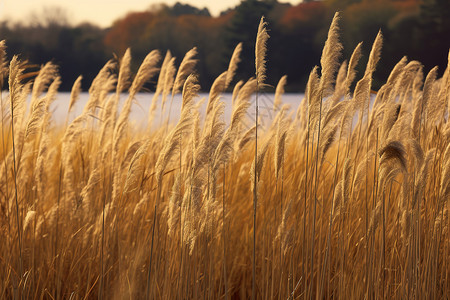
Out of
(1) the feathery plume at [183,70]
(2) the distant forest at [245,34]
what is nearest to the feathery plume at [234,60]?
(1) the feathery plume at [183,70]

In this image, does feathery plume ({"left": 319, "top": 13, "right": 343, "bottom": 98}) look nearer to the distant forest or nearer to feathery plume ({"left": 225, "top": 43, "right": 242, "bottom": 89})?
feathery plume ({"left": 225, "top": 43, "right": 242, "bottom": 89})

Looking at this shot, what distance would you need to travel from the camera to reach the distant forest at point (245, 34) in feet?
44.4

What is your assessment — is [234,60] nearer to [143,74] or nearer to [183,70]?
[183,70]

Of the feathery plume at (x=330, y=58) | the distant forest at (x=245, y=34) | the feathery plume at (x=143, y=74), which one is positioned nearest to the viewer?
the feathery plume at (x=330, y=58)

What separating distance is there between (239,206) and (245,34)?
9570 millimetres

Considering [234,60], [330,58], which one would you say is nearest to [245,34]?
[234,60]

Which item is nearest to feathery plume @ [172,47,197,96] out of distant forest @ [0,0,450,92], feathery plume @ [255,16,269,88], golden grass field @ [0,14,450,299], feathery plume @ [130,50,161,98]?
golden grass field @ [0,14,450,299]

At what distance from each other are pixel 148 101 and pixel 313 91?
7.41ft

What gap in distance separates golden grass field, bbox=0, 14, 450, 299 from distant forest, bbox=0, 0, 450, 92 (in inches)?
375

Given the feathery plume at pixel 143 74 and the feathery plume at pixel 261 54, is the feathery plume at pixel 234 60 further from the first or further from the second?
the feathery plume at pixel 261 54

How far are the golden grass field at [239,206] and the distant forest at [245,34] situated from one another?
9532mm

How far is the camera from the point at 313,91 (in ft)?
6.15

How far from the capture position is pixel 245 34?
12172 mm

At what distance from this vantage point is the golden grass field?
1864mm
